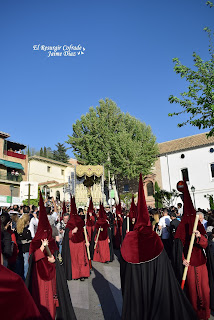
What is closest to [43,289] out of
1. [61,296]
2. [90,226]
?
[61,296]

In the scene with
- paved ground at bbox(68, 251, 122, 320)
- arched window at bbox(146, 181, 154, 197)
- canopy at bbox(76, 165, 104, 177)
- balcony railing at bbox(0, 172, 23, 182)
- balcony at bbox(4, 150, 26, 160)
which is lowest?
paved ground at bbox(68, 251, 122, 320)

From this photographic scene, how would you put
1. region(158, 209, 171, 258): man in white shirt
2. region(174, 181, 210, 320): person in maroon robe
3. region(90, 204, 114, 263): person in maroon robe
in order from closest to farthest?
region(174, 181, 210, 320): person in maroon robe, region(158, 209, 171, 258): man in white shirt, region(90, 204, 114, 263): person in maroon robe

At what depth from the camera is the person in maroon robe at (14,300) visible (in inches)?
43.3

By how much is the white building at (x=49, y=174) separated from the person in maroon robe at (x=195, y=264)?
119 feet

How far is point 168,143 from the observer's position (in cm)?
4069

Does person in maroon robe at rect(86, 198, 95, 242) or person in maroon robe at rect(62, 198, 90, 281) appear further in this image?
person in maroon robe at rect(86, 198, 95, 242)

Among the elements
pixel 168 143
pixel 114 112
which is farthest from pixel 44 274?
pixel 168 143

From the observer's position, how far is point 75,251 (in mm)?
7609

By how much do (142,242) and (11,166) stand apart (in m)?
36.5

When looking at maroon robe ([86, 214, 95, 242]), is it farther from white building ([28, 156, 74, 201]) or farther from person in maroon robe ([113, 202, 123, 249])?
white building ([28, 156, 74, 201])

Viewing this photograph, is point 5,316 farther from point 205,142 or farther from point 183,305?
point 205,142

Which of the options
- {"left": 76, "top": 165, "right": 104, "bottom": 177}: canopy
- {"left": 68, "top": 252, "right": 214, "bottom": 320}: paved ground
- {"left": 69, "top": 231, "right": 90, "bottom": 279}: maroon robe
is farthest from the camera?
{"left": 76, "top": 165, "right": 104, "bottom": 177}: canopy

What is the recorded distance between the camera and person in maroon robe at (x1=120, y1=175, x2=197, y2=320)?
343 cm

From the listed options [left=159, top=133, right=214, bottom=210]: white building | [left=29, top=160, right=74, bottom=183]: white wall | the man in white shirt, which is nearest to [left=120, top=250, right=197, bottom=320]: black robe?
the man in white shirt
